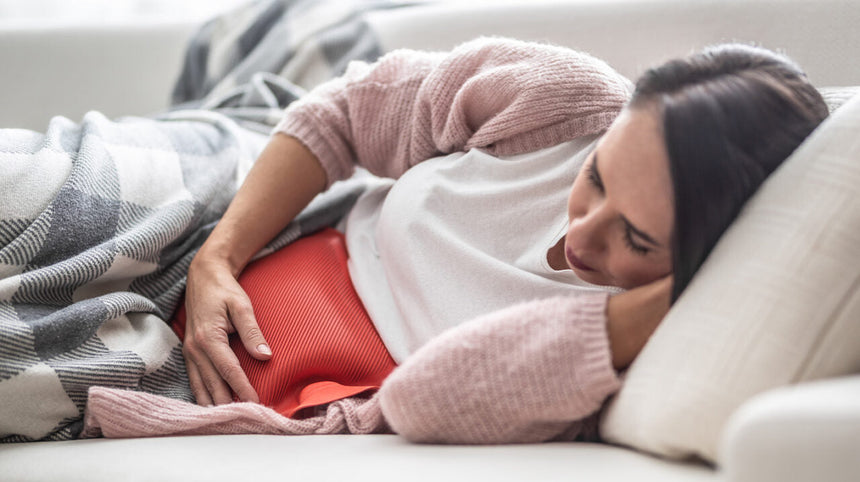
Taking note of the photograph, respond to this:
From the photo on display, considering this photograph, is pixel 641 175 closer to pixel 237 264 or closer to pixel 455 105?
pixel 455 105

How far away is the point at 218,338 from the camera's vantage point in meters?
0.89

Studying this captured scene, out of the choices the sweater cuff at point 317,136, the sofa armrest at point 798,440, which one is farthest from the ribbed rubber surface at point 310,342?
the sofa armrest at point 798,440

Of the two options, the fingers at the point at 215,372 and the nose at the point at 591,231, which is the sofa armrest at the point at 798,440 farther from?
the fingers at the point at 215,372

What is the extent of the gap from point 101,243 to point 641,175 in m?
0.64

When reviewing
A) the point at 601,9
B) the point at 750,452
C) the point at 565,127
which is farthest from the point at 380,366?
the point at 601,9

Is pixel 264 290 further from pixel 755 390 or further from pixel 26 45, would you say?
pixel 26 45

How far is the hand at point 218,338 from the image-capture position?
0.87m

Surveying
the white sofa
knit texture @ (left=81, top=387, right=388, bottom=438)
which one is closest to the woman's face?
the white sofa

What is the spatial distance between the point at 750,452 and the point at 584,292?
13.4 inches

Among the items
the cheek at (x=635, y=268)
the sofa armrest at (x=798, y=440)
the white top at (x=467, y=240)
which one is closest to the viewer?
the sofa armrest at (x=798, y=440)

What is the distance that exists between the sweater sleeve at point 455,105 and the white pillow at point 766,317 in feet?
0.94

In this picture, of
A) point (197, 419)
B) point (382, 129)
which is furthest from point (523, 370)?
point (382, 129)

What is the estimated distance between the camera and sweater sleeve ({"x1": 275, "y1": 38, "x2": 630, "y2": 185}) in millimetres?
881

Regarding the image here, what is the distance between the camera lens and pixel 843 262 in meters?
0.60
